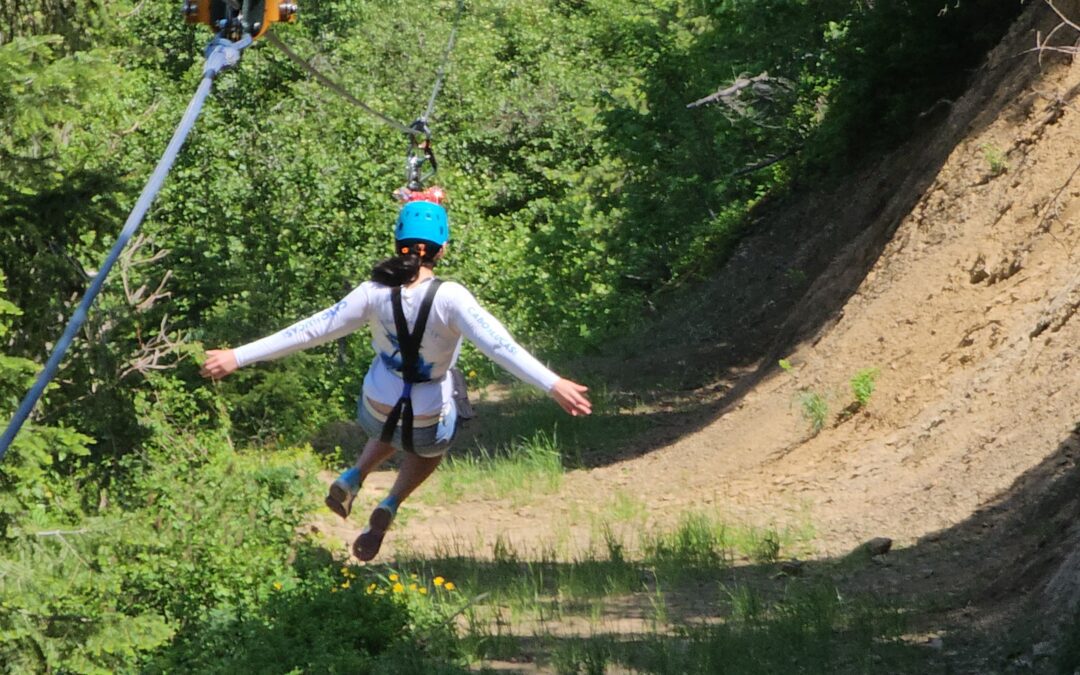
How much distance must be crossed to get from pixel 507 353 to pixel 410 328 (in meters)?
0.64

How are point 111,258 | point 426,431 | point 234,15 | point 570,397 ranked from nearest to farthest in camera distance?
point 111,258
point 570,397
point 234,15
point 426,431

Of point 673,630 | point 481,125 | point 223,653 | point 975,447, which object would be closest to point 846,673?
point 673,630

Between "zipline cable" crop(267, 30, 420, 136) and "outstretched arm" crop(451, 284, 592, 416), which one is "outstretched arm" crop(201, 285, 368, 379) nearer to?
"outstretched arm" crop(451, 284, 592, 416)

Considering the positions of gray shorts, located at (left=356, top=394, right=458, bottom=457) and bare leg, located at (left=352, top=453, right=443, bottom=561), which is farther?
bare leg, located at (left=352, top=453, right=443, bottom=561)

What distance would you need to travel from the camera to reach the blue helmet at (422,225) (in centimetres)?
710

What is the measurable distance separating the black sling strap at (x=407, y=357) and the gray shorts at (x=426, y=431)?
0.03 metres

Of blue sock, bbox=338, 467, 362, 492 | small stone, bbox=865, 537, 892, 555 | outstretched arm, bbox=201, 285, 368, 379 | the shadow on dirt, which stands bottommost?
the shadow on dirt

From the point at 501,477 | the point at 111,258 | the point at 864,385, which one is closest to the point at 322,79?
the point at 111,258

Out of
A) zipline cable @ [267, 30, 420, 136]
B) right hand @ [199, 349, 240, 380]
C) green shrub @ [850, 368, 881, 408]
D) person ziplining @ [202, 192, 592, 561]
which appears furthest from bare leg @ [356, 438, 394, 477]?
green shrub @ [850, 368, 881, 408]

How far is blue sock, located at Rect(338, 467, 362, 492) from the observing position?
25.2 feet

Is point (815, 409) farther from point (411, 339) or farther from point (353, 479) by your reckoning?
point (411, 339)

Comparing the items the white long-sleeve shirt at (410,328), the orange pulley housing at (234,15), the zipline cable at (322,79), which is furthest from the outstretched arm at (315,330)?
the zipline cable at (322,79)

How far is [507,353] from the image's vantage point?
262 inches

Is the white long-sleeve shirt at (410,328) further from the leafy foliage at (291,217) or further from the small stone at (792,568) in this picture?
the small stone at (792,568)
